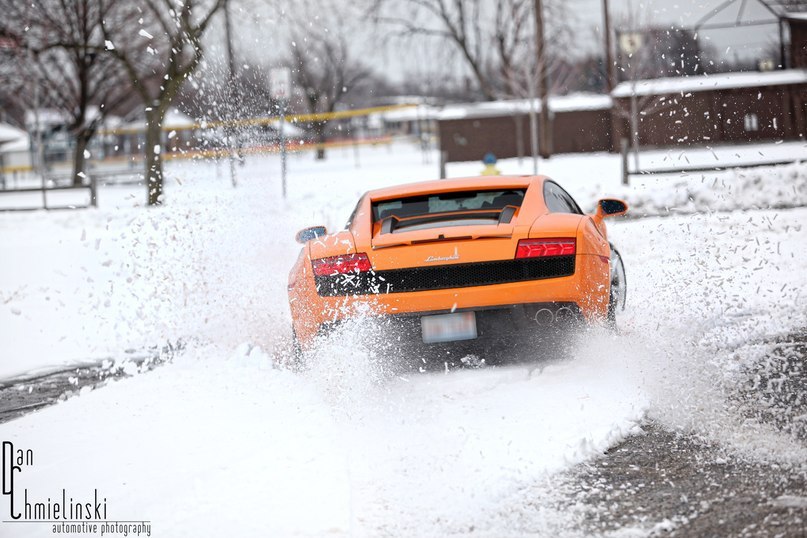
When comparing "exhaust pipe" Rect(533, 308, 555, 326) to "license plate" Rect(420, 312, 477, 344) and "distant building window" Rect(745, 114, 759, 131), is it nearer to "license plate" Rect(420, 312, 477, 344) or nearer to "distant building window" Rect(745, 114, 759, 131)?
"license plate" Rect(420, 312, 477, 344)

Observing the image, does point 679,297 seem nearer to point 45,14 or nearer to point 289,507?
point 289,507

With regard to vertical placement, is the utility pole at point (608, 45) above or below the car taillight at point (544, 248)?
above

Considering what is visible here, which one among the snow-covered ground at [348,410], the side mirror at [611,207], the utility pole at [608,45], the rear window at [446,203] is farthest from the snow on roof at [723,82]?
the rear window at [446,203]

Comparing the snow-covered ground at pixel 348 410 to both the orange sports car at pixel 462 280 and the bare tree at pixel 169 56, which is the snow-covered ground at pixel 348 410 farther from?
the bare tree at pixel 169 56

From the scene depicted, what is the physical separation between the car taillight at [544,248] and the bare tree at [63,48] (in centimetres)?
2251

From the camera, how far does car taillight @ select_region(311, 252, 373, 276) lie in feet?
19.5

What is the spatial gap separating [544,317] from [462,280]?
20.3 inches

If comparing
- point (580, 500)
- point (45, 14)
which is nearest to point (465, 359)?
point (580, 500)

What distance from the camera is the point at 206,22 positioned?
78.5ft

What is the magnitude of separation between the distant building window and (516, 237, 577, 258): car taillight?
35432 millimetres

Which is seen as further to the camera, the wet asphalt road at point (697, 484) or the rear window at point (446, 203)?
the rear window at point (446, 203)

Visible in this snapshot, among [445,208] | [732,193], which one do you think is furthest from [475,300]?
[732,193]

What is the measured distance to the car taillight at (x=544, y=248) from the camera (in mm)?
5863

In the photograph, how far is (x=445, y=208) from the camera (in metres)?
6.89
